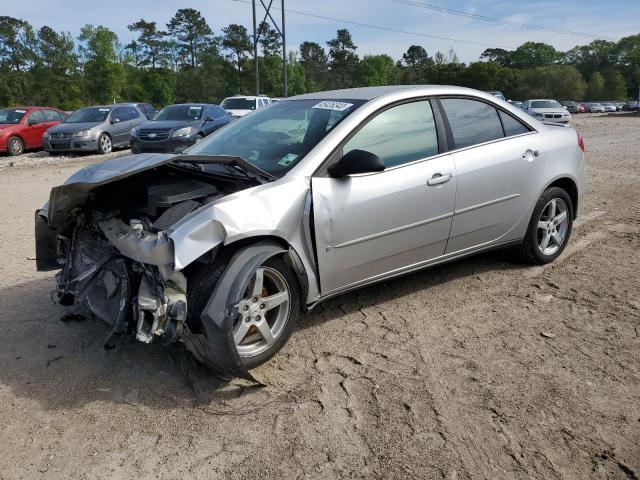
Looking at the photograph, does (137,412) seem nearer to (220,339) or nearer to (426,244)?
(220,339)

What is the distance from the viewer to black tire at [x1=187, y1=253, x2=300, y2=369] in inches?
119

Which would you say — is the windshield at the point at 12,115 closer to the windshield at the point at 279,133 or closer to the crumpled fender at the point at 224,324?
→ the windshield at the point at 279,133

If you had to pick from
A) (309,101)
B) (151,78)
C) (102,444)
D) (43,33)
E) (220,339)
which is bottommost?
(102,444)

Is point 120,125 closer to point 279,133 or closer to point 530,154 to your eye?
point 279,133

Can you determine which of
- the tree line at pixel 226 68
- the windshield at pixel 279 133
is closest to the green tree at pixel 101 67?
the tree line at pixel 226 68

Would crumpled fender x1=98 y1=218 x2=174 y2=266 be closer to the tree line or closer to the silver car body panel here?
the silver car body panel

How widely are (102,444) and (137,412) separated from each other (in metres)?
0.27

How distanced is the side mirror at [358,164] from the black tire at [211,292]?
72cm

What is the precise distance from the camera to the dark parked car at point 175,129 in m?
14.6

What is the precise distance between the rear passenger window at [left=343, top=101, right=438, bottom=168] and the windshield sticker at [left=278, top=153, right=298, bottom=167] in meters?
0.34

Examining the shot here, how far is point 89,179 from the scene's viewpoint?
320cm

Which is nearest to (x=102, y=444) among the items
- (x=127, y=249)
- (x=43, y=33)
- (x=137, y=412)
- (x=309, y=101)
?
(x=137, y=412)

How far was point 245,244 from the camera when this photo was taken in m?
3.19

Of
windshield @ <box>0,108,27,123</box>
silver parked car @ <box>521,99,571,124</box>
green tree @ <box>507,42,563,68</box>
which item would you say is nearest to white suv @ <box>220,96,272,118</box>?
windshield @ <box>0,108,27,123</box>
